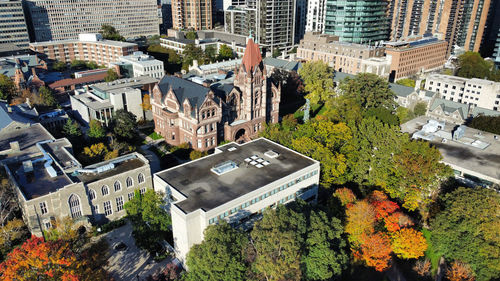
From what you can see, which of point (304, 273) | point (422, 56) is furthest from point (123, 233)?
point (422, 56)

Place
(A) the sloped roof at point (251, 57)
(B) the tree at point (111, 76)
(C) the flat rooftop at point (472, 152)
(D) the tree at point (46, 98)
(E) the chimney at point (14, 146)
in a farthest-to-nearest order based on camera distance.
Answer: (B) the tree at point (111, 76)
(D) the tree at point (46, 98)
(A) the sloped roof at point (251, 57)
(E) the chimney at point (14, 146)
(C) the flat rooftop at point (472, 152)

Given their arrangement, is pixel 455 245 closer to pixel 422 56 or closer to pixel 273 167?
pixel 273 167

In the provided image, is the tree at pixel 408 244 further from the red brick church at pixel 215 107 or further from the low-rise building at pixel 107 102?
the low-rise building at pixel 107 102

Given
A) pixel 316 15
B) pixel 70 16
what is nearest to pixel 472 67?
pixel 316 15

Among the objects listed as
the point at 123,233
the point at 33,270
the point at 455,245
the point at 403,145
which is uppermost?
the point at 403,145

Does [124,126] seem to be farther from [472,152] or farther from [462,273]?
[472,152]

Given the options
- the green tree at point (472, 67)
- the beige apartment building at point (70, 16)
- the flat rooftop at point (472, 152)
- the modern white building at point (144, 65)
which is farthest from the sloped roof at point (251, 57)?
the beige apartment building at point (70, 16)

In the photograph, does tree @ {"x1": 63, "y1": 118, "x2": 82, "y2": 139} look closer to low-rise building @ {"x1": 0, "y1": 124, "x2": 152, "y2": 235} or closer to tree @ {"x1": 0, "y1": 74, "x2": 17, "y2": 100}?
low-rise building @ {"x1": 0, "y1": 124, "x2": 152, "y2": 235}
